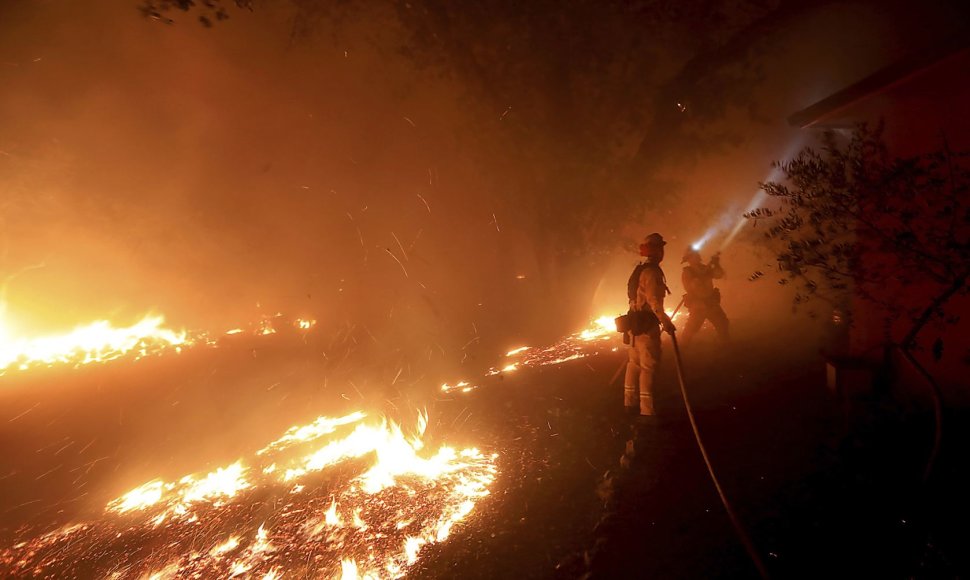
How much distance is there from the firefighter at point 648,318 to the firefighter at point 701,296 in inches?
116

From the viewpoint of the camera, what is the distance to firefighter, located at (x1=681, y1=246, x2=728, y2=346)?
7.98 meters

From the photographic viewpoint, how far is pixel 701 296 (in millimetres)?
8016

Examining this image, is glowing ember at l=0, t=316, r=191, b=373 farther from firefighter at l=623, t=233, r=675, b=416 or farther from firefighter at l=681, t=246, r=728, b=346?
firefighter at l=681, t=246, r=728, b=346

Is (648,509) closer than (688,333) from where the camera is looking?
Yes

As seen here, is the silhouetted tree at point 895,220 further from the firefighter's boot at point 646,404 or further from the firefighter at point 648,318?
the firefighter's boot at point 646,404

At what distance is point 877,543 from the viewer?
9.91ft

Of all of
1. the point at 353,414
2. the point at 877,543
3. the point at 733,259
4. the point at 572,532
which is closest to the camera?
the point at 877,543

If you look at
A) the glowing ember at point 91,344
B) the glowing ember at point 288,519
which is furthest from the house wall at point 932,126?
the glowing ember at point 91,344

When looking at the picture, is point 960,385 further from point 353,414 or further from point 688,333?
point 353,414

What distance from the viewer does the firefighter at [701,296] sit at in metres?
7.98

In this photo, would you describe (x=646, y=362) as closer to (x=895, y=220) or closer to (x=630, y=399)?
(x=630, y=399)

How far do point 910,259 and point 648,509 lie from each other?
367cm

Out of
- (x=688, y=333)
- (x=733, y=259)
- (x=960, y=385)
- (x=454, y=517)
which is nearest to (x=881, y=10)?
(x=733, y=259)

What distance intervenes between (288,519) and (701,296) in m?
7.44
